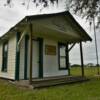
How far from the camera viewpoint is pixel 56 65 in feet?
44.4

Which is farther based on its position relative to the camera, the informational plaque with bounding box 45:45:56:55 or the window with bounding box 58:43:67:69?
the window with bounding box 58:43:67:69

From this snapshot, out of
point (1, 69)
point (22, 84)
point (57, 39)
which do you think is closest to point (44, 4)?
point (22, 84)

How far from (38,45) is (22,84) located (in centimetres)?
365

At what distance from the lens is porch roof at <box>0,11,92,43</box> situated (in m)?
10.2

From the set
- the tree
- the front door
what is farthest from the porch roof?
the tree

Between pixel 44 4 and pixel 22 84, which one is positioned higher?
pixel 44 4

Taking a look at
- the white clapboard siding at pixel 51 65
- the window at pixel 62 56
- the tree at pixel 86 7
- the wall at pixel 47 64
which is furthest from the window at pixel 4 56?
the tree at pixel 86 7

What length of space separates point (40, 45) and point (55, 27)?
1696 millimetres

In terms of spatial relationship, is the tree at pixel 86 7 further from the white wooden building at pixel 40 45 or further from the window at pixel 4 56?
the window at pixel 4 56

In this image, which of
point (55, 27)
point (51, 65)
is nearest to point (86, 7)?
point (55, 27)

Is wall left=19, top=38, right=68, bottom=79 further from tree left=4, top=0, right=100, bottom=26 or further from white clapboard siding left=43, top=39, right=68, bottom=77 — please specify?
tree left=4, top=0, right=100, bottom=26

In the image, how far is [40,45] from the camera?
487 inches

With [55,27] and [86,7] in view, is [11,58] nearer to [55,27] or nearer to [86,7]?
[55,27]

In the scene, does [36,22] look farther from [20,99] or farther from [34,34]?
[20,99]
